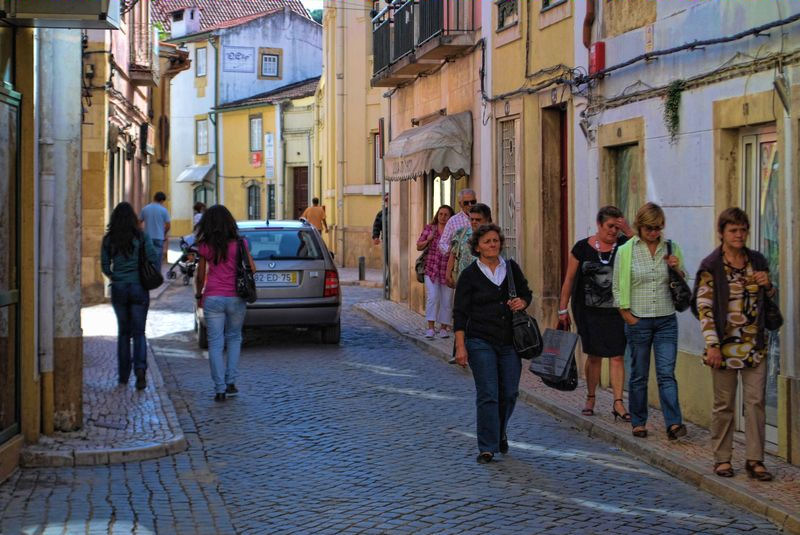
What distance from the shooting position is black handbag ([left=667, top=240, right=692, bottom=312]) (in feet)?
31.0

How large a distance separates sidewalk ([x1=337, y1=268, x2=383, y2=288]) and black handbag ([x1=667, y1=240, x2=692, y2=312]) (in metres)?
19.3

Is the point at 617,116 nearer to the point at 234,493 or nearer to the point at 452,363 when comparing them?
the point at 452,363

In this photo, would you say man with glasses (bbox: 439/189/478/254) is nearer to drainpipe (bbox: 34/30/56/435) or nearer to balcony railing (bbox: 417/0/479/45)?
balcony railing (bbox: 417/0/479/45)

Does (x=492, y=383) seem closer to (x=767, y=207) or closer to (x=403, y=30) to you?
(x=767, y=207)

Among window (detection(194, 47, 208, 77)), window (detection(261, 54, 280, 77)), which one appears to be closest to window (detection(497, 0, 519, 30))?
window (detection(261, 54, 280, 77))

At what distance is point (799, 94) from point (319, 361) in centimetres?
764

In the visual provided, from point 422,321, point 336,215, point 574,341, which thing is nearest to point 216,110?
point 336,215

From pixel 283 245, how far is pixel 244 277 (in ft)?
14.7

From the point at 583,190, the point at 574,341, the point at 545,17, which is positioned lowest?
the point at 574,341

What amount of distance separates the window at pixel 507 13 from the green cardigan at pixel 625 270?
728 centimetres

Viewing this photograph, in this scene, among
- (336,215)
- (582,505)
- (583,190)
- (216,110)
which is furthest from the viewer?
(216,110)

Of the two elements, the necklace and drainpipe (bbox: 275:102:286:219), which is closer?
the necklace

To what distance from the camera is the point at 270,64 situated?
61.5 meters

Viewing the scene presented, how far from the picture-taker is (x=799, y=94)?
866 centimetres
